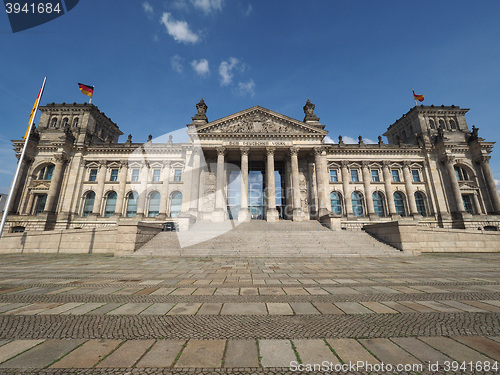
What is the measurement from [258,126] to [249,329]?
1054 inches

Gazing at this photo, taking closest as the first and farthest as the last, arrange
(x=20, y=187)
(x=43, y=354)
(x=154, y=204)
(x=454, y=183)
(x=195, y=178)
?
(x=43, y=354)
(x=195, y=178)
(x=20, y=187)
(x=454, y=183)
(x=154, y=204)

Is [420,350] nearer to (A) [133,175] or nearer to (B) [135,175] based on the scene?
(B) [135,175]

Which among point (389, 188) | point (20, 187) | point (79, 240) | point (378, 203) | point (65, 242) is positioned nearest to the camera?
point (79, 240)

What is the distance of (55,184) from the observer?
2986 cm

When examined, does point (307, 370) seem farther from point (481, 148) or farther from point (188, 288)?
point (481, 148)

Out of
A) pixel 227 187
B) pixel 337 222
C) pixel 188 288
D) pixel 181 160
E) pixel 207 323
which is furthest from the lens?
pixel 181 160

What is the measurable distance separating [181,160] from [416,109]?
38.8 m

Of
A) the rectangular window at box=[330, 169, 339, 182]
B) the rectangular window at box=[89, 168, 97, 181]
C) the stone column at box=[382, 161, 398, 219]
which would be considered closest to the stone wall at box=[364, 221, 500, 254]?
the stone column at box=[382, 161, 398, 219]

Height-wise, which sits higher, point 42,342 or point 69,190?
point 69,190

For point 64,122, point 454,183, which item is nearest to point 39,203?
point 64,122

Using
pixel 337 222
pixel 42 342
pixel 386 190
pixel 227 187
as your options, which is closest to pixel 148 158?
pixel 227 187

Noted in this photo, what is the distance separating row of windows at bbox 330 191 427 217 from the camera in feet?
102

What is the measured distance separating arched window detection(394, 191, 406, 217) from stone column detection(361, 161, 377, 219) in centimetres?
398

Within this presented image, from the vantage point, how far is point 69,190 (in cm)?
3077
